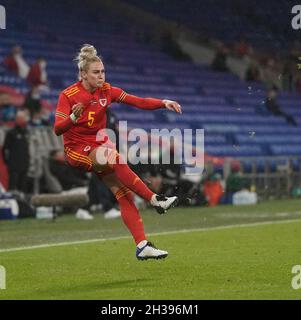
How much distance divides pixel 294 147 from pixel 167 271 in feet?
63.8

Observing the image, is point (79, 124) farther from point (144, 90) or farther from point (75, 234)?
point (144, 90)

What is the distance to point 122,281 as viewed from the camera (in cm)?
938

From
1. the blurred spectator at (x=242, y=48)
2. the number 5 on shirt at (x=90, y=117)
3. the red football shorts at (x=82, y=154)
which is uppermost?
the blurred spectator at (x=242, y=48)

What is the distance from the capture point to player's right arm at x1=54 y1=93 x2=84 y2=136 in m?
9.12

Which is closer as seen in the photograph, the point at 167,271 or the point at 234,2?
the point at 167,271

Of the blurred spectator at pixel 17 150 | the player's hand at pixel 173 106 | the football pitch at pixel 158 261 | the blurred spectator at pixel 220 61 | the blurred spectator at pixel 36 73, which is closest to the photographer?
the football pitch at pixel 158 261

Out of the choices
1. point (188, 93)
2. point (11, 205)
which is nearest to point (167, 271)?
point (11, 205)

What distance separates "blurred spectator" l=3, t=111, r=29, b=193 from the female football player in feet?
29.0

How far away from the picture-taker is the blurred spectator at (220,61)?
32.2 meters

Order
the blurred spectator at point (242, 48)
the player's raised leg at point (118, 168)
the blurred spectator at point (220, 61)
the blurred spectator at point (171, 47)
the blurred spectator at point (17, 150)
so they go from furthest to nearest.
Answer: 1. the blurred spectator at point (242, 48)
2. the blurred spectator at point (220, 61)
3. the blurred spectator at point (171, 47)
4. the blurred spectator at point (17, 150)
5. the player's raised leg at point (118, 168)

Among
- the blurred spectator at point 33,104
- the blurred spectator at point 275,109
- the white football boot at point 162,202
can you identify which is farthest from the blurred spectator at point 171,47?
the white football boot at point 162,202

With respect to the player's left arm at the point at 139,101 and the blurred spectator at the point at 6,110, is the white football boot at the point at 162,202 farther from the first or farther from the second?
the blurred spectator at the point at 6,110

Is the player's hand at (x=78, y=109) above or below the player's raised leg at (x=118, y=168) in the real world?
above

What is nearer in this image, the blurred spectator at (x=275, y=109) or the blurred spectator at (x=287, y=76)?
the blurred spectator at (x=275, y=109)
